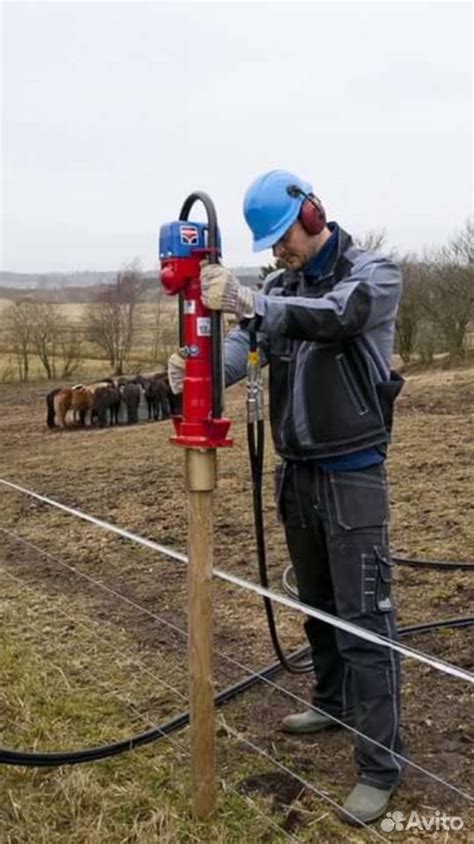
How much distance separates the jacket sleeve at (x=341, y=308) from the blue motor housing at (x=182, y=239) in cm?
21

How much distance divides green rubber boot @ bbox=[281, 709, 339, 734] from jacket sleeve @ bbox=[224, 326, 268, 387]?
1267mm

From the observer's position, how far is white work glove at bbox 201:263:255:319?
217cm

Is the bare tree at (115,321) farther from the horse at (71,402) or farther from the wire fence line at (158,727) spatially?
the wire fence line at (158,727)

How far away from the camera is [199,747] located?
2.48m

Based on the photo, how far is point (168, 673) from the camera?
367cm

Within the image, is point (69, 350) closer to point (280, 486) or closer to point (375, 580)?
point (280, 486)

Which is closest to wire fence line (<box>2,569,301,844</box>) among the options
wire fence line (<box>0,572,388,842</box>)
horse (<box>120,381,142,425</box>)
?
wire fence line (<box>0,572,388,842</box>)

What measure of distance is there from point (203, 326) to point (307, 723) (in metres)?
1.61

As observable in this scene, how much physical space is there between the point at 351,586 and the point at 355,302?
0.86m

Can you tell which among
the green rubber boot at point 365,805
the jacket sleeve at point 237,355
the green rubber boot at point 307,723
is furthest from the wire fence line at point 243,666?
the jacket sleeve at point 237,355

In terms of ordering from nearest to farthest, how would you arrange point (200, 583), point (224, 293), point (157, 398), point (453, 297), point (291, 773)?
point (224, 293) < point (200, 583) < point (291, 773) < point (157, 398) < point (453, 297)

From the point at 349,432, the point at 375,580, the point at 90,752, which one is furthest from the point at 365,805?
the point at 349,432

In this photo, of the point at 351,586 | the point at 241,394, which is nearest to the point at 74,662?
the point at 351,586

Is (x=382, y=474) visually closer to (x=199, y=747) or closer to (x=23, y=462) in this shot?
(x=199, y=747)
